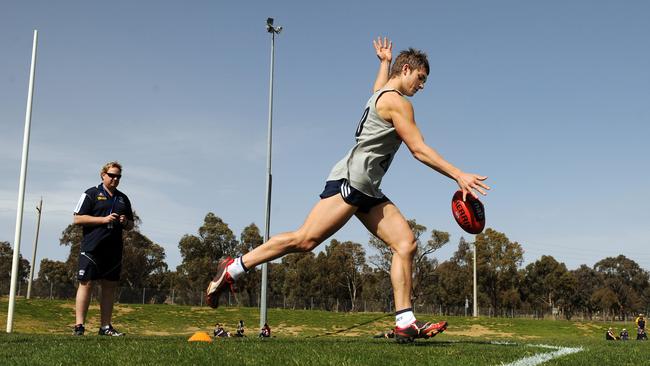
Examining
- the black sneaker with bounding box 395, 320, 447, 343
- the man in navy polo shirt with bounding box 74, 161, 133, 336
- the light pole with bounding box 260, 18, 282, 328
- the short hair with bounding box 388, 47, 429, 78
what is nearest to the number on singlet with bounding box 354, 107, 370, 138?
the short hair with bounding box 388, 47, 429, 78

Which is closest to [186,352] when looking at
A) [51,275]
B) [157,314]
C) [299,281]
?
[157,314]

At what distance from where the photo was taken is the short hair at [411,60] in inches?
214

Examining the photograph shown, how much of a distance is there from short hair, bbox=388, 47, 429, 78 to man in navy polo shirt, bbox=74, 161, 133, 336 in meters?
4.26

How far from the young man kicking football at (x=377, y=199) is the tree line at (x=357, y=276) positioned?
63.7 meters

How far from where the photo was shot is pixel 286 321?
40219 millimetres

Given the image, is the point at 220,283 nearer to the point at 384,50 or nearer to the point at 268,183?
the point at 384,50

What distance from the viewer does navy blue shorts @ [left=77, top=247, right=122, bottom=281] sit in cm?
759

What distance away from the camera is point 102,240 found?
7746 millimetres

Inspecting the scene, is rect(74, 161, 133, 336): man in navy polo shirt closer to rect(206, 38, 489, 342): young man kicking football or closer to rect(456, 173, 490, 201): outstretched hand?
rect(206, 38, 489, 342): young man kicking football

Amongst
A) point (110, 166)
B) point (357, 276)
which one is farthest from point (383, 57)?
point (357, 276)

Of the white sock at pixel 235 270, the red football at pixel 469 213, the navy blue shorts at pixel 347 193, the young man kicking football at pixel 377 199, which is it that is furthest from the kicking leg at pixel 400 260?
the white sock at pixel 235 270

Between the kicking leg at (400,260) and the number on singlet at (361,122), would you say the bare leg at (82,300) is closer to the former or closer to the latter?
the kicking leg at (400,260)

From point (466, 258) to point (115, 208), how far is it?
86.8 m

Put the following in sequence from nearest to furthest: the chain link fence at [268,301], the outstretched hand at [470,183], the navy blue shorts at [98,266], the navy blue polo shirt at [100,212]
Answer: the outstretched hand at [470,183] < the navy blue shorts at [98,266] < the navy blue polo shirt at [100,212] < the chain link fence at [268,301]
